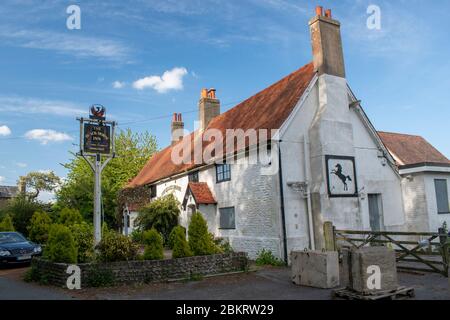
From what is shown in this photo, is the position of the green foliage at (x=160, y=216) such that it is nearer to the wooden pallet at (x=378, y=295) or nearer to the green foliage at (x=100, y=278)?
the green foliage at (x=100, y=278)

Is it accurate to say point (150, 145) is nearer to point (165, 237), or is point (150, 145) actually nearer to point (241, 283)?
point (165, 237)

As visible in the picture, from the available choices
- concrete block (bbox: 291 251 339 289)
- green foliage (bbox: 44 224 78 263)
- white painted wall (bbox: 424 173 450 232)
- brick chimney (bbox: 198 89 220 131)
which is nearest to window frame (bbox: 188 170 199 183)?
brick chimney (bbox: 198 89 220 131)

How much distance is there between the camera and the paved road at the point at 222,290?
373 inches

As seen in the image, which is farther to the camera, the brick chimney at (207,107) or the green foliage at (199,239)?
the brick chimney at (207,107)

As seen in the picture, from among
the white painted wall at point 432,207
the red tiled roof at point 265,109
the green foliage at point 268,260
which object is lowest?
the green foliage at point 268,260

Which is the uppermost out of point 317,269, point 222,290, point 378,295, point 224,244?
point 224,244

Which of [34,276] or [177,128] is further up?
[177,128]

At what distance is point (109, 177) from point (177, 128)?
32.9 feet

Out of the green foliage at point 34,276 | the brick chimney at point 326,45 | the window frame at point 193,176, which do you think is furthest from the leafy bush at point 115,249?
the brick chimney at point 326,45

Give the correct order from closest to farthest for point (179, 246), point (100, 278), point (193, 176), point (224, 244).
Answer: point (100, 278)
point (179, 246)
point (224, 244)
point (193, 176)

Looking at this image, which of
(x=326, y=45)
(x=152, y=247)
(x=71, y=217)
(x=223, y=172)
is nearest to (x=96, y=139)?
(x=152, y=247)

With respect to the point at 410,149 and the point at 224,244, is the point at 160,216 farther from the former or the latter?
the point at 410,149

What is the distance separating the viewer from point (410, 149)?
24.1 metres

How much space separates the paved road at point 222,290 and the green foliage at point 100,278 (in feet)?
1.02
